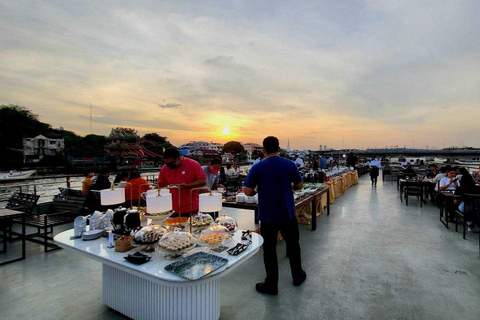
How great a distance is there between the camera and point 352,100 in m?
12.9

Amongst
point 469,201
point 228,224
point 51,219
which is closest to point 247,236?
point 228,224

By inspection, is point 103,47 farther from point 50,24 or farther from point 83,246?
point 83,246

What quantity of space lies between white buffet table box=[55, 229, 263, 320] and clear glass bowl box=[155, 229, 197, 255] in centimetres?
7

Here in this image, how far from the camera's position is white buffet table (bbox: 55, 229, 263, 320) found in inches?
58.4

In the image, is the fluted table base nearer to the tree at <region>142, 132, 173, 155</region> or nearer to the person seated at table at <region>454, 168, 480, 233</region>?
the person seated at table at <region>454, 168, 480, 233</region>

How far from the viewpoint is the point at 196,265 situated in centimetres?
153

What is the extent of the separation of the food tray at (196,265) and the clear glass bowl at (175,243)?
0.08 m

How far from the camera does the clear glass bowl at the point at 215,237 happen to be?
177 centimetres

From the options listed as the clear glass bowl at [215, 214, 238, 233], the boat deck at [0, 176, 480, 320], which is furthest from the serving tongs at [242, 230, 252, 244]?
→ the boat deck at [0, 176, 480, 320]

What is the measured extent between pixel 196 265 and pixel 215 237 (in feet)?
1.06

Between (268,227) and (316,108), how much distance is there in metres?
13.0

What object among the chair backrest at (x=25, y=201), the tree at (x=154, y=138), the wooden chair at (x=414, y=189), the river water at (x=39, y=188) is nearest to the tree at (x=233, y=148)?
the tree at (x=154, y=138)

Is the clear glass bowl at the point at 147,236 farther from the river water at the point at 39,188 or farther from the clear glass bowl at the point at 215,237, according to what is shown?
the river water at the point at 39,188

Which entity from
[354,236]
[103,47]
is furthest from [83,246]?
[103,47]
